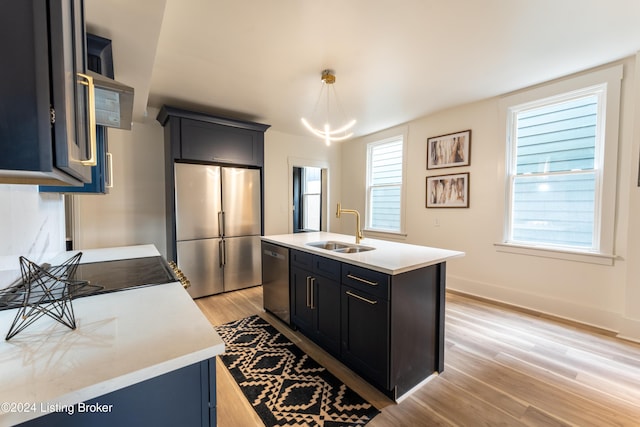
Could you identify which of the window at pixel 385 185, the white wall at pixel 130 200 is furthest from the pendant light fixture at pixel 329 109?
the white wall at pixel 130 200

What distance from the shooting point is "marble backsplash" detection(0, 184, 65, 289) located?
1092mm

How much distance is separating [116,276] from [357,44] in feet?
7.66

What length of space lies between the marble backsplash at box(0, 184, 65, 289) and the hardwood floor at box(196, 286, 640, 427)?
1.33 meters

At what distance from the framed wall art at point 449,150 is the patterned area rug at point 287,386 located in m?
3.07

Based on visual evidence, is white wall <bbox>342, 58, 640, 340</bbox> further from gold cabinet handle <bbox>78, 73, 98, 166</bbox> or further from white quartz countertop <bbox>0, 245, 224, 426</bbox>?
gold cabinet handle <bbox>78, 73, 98, 166</bbox>

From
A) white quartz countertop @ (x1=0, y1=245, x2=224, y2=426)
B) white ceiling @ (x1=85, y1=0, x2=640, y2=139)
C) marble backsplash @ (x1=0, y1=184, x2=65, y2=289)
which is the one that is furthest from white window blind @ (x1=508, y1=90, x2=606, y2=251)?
marble backsplash @ (x1=0, y1=184, x2=65, y2=289)

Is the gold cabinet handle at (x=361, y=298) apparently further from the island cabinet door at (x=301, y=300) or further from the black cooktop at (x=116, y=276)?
the black cooktop at (x=116, y=276)

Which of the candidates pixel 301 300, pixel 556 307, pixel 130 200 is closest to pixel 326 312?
pixel 301 300

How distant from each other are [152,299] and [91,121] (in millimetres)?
696

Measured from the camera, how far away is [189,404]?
75cm

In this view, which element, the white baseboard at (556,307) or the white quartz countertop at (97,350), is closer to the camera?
the white quartz countertop at (97,350)

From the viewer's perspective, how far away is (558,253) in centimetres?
282

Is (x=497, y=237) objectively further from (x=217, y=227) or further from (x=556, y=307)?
(x=217, y=227)

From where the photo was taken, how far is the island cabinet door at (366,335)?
1.68m
